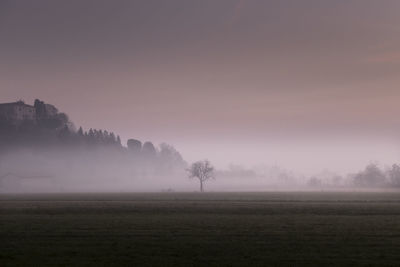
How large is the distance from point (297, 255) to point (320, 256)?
1.22 metres

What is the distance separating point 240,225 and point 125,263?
51.7 ft

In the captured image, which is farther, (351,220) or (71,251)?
(351,220)

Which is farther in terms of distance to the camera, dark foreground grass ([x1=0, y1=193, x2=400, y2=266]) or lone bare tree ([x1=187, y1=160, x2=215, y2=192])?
lone bare tree ([x1=187, y1=160, x2=215, y2=192])

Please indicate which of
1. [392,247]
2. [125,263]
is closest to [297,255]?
[392,247]

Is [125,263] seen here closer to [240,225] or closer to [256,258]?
[256,258]

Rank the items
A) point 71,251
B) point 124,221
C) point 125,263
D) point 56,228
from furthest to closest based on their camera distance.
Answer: point 124,221
point 56,228
point 71,251
point 125,263

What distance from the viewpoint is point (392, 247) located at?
2756cm

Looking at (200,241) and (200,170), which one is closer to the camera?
(200,241)

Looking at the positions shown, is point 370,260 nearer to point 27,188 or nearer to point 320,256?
point 320,256

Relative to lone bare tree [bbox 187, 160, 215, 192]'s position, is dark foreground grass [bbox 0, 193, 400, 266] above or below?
below

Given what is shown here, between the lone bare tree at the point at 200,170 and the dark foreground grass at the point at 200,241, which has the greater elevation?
the lone bare tree at the point at 200,170

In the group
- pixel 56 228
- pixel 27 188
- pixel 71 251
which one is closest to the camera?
pixel 71 251

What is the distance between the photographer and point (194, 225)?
38.1 meters

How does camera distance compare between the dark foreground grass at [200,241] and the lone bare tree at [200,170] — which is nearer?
the dark foreground grass at [200,241]
